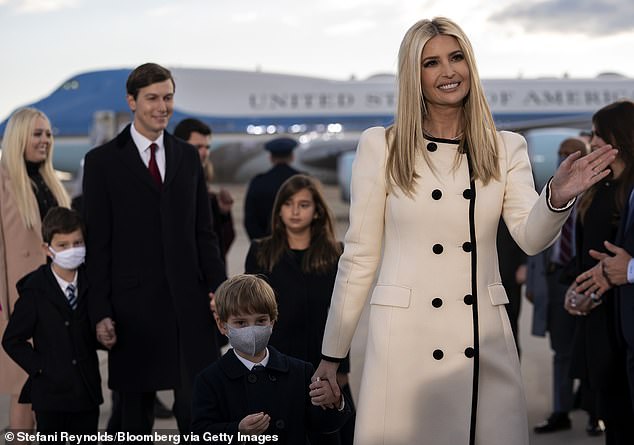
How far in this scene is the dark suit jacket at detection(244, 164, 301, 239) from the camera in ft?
18.4

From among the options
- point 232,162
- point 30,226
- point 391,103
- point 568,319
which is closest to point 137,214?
point 30,226

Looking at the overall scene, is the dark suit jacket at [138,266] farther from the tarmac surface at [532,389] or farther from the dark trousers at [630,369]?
the dark trousers at [630,369]

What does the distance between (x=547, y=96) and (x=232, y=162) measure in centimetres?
820

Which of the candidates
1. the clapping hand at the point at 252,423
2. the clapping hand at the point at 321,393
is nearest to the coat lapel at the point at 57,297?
the clapping hand at the point at 252,423

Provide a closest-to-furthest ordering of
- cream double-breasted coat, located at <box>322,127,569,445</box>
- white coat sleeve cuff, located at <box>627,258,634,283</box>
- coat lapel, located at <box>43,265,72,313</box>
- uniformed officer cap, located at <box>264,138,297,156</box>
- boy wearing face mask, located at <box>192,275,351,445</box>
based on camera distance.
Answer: cream double-breasted coat, located at <box>322,127,569,445</box> → boy wearing face mask, located at <box>192,275,351,445</box> → white coat sleeve cuff, located at <box>627,258,634,283</box> → coat lapel, located at <box>43,265,72,313</box> → uniformed officer cap, located at <box>264,138,297,156</box>

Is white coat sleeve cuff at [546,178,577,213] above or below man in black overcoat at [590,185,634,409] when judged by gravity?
above

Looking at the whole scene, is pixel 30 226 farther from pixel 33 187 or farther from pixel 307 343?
pixel 307 343

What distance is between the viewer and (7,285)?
4164mm

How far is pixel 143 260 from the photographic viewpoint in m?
3.62

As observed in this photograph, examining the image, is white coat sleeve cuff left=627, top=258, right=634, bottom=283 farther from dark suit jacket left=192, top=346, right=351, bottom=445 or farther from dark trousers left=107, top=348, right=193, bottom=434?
dark trousers left=107, top=348, right=193, bottom=434

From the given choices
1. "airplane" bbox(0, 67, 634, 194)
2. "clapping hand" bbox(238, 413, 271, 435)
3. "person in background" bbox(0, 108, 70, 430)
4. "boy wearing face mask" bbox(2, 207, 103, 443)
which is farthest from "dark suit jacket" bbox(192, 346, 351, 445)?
"airplane" bbox(0, 67, 634, 194)

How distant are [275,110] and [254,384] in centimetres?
1871

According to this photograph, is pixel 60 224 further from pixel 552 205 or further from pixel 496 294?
pixel 552 205

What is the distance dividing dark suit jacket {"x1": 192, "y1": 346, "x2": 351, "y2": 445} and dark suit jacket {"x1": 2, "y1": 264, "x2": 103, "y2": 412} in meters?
1.19
